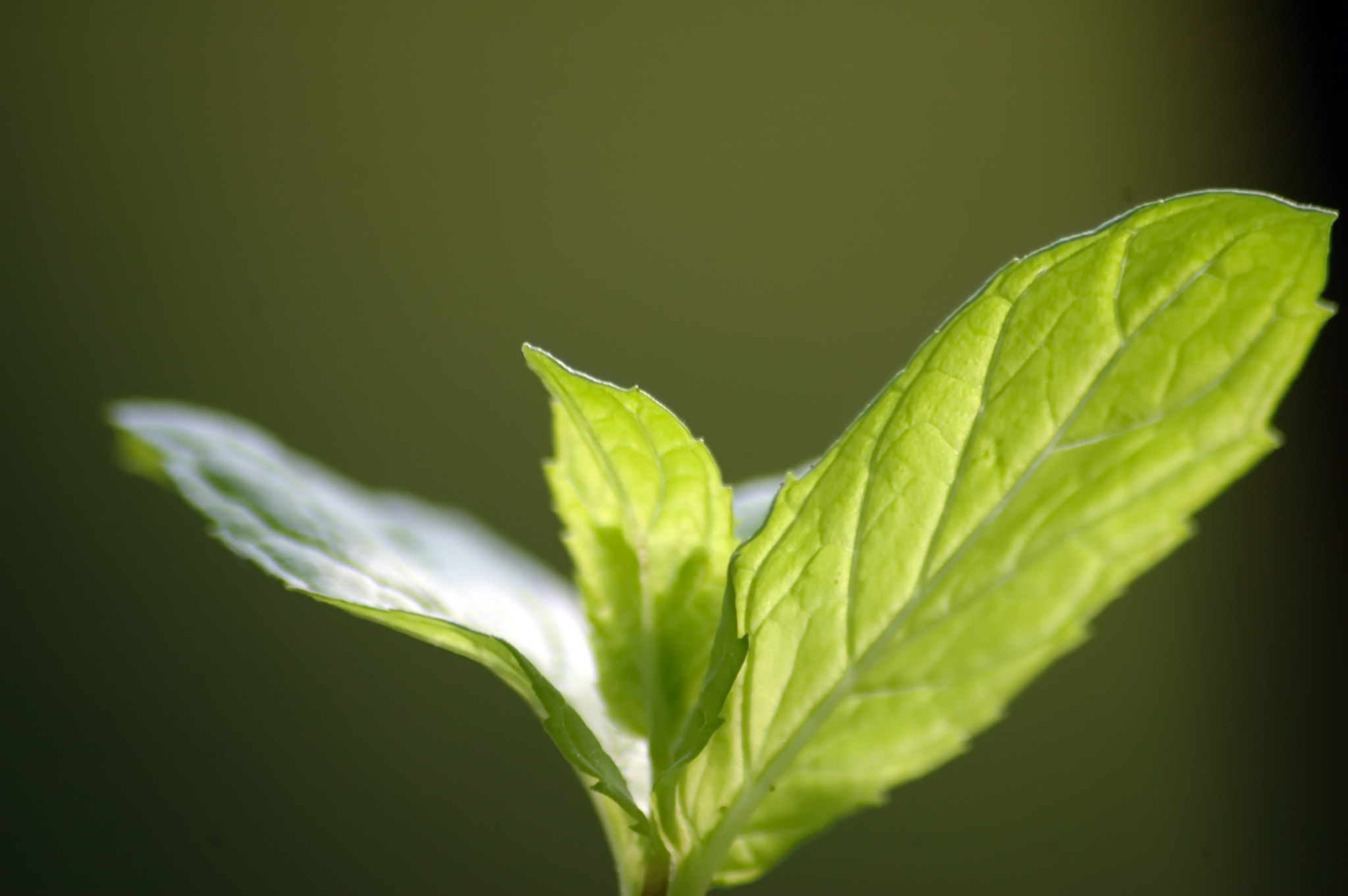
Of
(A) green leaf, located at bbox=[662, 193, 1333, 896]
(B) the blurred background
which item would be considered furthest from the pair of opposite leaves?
(B) the blurred background

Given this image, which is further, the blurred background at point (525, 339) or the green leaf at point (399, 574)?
the blurred background at point (525, 339)

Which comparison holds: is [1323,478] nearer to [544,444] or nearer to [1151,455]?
[544,444]

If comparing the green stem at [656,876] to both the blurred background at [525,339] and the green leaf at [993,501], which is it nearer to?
the green leaf at [993,501]

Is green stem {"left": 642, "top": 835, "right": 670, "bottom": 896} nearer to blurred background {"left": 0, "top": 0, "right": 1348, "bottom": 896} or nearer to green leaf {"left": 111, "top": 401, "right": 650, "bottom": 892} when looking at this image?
green leaf {"left": 111, "top": 401, "right": 650, "bottom": 892}

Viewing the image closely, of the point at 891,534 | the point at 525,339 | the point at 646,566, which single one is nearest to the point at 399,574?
the point at 646,566

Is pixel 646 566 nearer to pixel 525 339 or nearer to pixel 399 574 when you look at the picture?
pixel 399 574

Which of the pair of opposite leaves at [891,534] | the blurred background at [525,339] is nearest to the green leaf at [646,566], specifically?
the pair of opposite leaves at [891,534]
